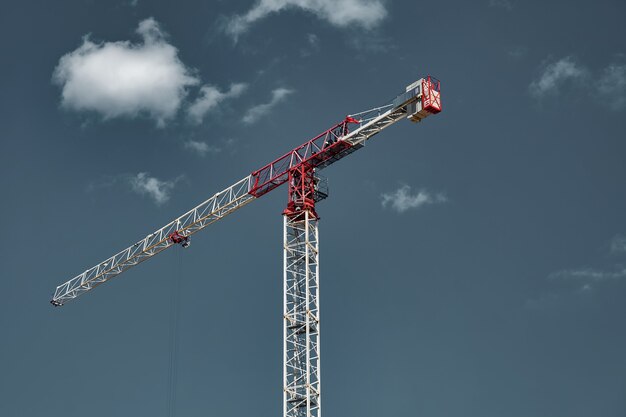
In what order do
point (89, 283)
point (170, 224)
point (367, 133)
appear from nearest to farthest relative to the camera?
point (367, 133) → point (170, 224) → point (89, 283)

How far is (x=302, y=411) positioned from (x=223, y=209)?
35233 mm

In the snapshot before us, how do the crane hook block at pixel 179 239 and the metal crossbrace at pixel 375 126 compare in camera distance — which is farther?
the crane hook block at pixel 179 239

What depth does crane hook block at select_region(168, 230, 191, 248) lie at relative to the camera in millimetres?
143875

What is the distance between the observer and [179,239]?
472 feet

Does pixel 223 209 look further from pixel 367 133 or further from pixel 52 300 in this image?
pixel 52 300

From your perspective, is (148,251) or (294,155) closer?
(294,155)

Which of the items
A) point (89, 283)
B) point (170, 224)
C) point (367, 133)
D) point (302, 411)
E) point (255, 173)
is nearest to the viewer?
point (302, 411)

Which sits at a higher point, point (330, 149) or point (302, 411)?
point (330, 149)

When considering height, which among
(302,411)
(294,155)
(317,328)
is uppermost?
(294,155)

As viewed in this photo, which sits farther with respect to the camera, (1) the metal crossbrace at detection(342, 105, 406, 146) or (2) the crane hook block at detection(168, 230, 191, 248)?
(2) the crane hook block at detection(168, 230, 191, 248)

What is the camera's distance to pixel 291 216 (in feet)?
395

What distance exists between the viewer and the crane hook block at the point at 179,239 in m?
144

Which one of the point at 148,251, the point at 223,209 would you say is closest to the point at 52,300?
the point at 148,251

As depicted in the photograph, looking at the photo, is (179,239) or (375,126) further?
(179,239)
